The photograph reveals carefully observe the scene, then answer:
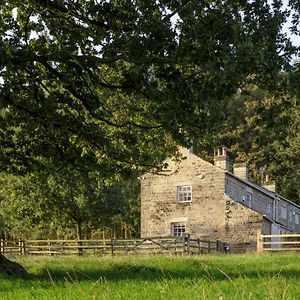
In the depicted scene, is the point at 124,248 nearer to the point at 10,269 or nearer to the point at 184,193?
the point at 184,193

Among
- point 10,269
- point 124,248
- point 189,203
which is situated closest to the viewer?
point 10,269

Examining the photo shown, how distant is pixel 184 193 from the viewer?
44.0m

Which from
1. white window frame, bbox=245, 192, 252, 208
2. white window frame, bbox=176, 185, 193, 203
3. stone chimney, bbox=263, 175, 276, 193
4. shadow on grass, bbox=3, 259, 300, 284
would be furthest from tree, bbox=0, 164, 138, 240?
shadow on grass, bbox=3, 259, 300, 284

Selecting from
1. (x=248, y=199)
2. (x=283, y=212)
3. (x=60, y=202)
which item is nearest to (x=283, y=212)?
(x=283, y=212)

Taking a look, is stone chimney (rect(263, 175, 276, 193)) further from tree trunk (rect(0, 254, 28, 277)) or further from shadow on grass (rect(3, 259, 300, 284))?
tree trunk (rect(0, 254, 28, 277))

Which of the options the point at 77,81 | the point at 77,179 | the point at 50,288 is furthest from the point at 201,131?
the point at 77,179

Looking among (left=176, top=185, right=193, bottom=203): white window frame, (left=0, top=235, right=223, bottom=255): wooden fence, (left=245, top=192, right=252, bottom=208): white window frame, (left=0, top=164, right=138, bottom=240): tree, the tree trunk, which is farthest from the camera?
(left=245, top=192, right=252, bottom=208): white window frame

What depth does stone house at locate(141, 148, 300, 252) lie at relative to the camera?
41.5 meters

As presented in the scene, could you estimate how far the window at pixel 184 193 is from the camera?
144 feet

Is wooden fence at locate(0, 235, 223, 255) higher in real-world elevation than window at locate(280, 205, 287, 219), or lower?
lower

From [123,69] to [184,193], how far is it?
29497mm

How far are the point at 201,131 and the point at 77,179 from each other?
26.8 meters

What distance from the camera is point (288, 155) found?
56.6 m

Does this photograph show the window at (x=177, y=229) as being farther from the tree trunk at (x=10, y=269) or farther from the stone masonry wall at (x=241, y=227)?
the tree trunk at (x=10, y=269)
